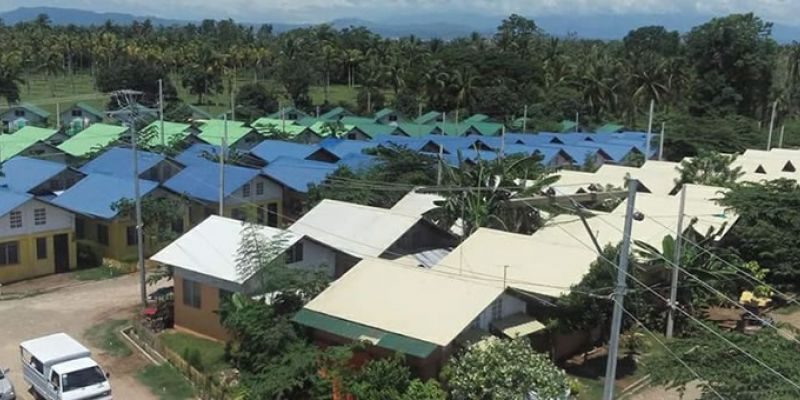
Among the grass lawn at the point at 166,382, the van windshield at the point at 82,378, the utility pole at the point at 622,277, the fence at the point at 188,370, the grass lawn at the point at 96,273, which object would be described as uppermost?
the utility pole at the point at 622,277

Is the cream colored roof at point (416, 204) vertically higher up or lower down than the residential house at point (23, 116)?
higher up

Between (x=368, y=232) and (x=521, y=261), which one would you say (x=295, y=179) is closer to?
(x=368, y=232)

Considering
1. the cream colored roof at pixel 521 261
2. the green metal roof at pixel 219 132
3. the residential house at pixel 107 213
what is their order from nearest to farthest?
the cream colored roof at pixel 521 261, the residential house at pixel 107 213, the green metal roof at pixel 219 132

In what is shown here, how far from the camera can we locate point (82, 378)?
2016cm

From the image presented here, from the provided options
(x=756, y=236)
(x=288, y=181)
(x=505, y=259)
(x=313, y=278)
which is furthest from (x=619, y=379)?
(x=288, y=181)

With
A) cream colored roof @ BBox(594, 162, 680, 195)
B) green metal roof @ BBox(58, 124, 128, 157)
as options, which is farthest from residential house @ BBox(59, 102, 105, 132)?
cream colored roof @ BBox(594, 162, 680, 195)

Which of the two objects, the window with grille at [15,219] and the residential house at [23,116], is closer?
the window with grille at [15,219]

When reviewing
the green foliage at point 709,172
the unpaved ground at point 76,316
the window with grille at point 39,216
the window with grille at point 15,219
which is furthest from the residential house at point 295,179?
the green foliage at point 709,172

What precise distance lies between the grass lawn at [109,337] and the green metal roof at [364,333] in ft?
21.7

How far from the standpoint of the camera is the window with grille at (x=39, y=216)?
109 feet

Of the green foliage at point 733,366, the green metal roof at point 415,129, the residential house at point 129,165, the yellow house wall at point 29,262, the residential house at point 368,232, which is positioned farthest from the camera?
the green metal roof at point 415,129

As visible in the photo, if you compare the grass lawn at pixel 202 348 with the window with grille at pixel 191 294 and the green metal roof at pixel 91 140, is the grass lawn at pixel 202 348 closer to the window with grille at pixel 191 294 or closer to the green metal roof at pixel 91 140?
the window with grille at pixel 191 294

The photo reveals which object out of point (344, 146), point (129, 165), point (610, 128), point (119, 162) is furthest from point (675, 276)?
point (610, 128)

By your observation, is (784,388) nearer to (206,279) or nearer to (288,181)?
(206,279)
